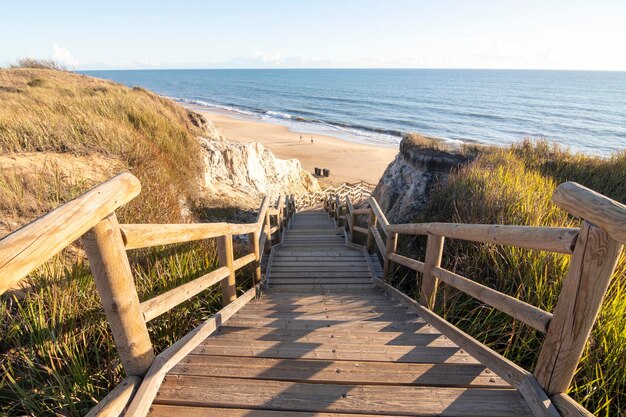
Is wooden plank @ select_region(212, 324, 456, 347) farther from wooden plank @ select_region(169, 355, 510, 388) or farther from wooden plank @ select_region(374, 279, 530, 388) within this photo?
wooden plank @ select_region(169, 355, 510, 388)

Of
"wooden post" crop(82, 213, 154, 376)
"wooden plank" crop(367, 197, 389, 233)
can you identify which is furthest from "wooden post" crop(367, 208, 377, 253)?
"wooden post" crop(82, 213, 154, 376)

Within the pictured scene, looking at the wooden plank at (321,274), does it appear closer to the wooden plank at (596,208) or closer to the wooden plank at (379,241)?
the wooden plank at (379,241)

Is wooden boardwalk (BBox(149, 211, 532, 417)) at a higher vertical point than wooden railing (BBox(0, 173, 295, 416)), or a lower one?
lower

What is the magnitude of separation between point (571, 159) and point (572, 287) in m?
8.22

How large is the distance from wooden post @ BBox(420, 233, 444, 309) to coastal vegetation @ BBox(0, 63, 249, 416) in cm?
234

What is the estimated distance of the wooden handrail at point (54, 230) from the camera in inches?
43.9

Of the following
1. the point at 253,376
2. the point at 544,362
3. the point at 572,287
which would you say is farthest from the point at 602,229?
the point at 253,376

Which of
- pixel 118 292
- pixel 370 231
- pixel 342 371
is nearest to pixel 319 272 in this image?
pixel 370 231

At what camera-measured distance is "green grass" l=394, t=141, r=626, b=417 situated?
2.24 metres

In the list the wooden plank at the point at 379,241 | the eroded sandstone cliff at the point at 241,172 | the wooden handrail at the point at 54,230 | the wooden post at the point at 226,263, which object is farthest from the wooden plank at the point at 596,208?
the eroded sandstone cliff at the point at 241,172

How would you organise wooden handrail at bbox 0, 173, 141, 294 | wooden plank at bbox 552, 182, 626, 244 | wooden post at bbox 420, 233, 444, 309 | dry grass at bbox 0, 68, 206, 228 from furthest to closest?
1. dry grass at bbox 0, 68, 206, 228
2. wooden post at bbox 420, 233, 444, 309
3. wooden plank at bbox 552, 182, 626, 244
4. wooden handrail at bbox 0, 173, 141, 294

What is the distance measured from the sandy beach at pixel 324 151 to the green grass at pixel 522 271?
55.5 ft

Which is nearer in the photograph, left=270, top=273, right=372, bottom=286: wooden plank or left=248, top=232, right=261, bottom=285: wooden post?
left=248, top=232, right=261, bottom=285: wooden post

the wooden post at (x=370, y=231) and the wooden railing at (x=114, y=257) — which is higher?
the wooden railing at (x=114, y=257)
